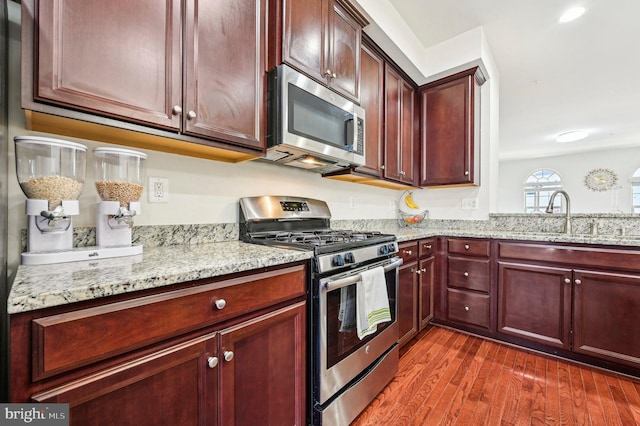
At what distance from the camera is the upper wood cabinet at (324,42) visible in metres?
1.44

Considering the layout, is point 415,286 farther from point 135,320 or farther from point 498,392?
point 135,320

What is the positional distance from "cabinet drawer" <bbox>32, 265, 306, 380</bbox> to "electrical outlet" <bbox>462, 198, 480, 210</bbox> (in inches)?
98.9

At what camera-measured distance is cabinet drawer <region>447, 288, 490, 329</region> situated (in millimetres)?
2330

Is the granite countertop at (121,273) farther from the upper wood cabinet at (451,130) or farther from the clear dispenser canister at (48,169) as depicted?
the upper wood cabinet at (451,130)

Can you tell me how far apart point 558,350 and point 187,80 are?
2933 millimetres

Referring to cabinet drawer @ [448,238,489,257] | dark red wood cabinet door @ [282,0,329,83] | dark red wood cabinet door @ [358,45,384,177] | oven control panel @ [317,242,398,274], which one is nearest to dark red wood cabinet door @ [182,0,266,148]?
dark red wood cabinet door @ [282,0,329,83]

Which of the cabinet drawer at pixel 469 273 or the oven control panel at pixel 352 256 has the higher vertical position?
the oven control panel at pixel 352 256

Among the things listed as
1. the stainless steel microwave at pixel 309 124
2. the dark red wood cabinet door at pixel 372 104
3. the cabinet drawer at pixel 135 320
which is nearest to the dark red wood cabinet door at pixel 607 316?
the dark red wood cabinet door at pixel 372 104

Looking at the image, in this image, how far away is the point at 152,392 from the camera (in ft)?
2.47

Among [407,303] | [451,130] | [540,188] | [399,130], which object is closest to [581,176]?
[540,188]

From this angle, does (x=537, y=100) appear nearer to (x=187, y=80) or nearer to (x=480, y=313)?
(x=480, y=313)

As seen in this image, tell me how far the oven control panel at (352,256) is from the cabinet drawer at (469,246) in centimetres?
108

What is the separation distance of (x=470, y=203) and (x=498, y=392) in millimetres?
1737

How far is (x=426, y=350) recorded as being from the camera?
2.14 m
